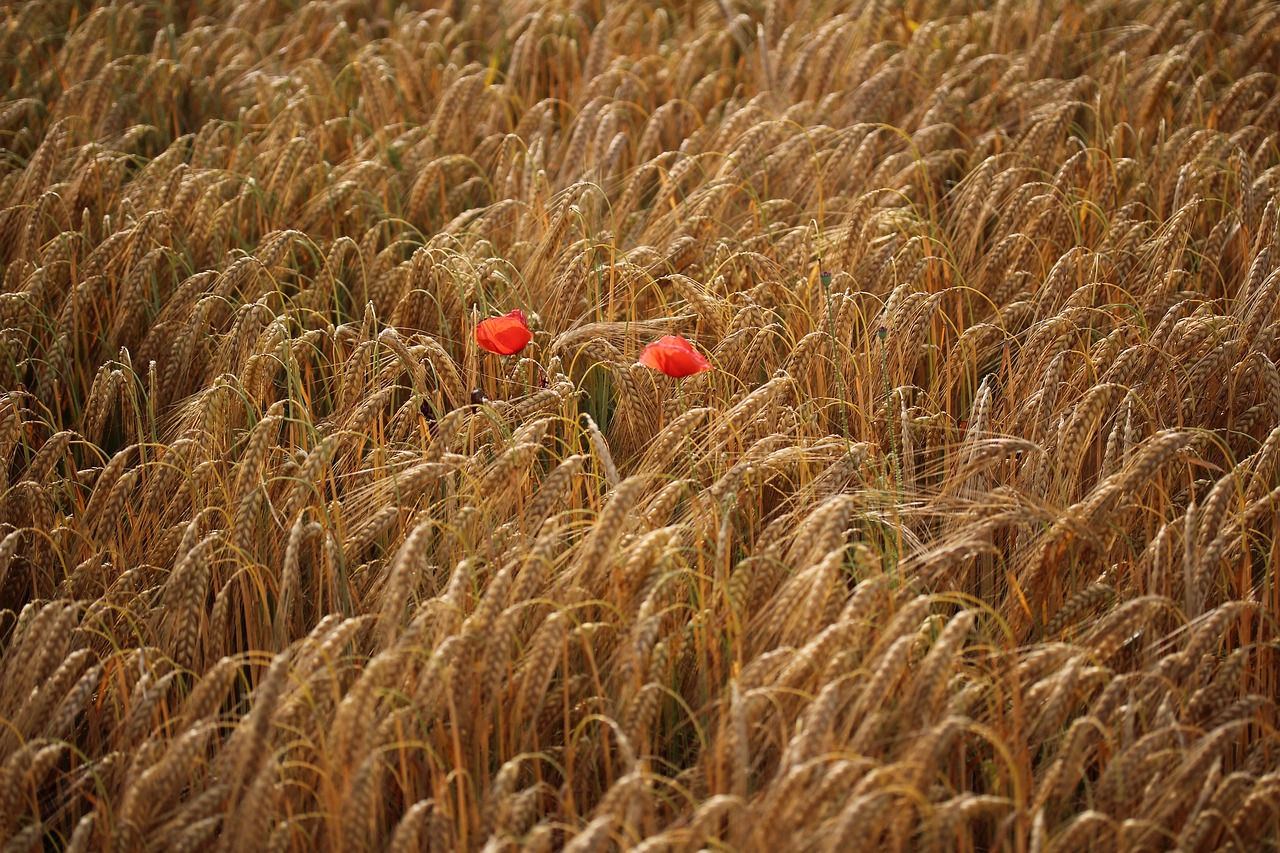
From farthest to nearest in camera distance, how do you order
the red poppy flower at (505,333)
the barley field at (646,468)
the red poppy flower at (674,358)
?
1. the red poppy flower at (505,333)
2. the red poppy flower at (674,358)
3. the barley field at (646,468)

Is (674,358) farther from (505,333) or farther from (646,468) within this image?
(505,333)

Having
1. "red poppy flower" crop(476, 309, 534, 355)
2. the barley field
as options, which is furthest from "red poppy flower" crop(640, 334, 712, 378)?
"red poppy flower" crop(476, 309, 534, 355)

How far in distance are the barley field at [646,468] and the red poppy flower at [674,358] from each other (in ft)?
0.35

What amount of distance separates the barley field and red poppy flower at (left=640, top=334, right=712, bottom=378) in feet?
0.35

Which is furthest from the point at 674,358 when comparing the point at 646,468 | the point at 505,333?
the point at 505,333

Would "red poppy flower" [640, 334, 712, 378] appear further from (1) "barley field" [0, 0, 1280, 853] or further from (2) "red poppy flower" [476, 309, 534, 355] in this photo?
(2) "red poppy flower" [476, 309, 534, 355]

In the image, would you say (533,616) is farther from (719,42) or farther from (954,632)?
(719,42)

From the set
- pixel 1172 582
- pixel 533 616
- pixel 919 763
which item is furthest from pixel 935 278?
pixel 919 763

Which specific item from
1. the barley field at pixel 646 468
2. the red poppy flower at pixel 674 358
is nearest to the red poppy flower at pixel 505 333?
the barley field at pixel 646 468

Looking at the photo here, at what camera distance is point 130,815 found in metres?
1.27

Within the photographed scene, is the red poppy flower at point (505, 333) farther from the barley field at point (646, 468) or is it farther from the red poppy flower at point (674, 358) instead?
the red poppy flower at point (674, 358)

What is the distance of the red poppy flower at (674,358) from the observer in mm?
1657

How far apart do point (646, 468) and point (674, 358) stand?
19cm

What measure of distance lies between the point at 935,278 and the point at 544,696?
1.32m
